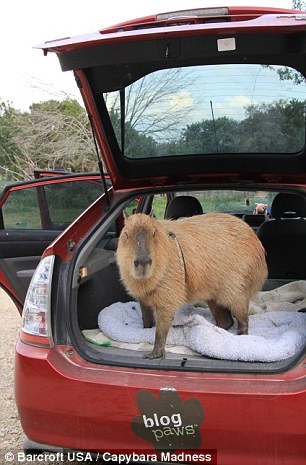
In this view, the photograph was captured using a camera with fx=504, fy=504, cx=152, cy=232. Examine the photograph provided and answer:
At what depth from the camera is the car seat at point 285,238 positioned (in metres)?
4.43

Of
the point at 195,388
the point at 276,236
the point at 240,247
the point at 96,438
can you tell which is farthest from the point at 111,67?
the point at 276,236

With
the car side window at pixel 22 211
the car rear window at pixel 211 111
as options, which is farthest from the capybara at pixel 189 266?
the car side window at pixel 22 211

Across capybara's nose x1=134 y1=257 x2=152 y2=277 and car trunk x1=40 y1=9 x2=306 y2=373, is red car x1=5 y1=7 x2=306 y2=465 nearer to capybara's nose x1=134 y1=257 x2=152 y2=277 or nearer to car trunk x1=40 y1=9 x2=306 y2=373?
car trunk x1=40 y1=9 x2=306 y2=373

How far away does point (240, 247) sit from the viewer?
10.3 feet

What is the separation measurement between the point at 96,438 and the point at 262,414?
0.81 metres

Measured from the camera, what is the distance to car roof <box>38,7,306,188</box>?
2197mm

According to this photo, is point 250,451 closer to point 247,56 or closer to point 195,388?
point 195,388

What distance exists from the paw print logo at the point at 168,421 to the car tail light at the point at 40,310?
0.61 metres

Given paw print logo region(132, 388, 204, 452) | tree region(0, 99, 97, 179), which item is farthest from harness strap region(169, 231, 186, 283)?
tree region(0, 99, 97, 179)

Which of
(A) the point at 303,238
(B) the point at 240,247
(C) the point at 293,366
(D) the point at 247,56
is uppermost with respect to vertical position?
(D) the point at 247,56

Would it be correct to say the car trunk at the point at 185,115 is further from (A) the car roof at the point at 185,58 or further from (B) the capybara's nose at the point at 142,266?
(B) the capybara's nose at the point at 142,266

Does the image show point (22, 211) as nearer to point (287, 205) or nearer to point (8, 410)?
point (8, 410)

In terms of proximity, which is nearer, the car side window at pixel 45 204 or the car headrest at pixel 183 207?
the car headrest at pixel 183 207

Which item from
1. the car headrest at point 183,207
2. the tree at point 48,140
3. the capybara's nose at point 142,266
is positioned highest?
the capybara's nose at point 142,266
